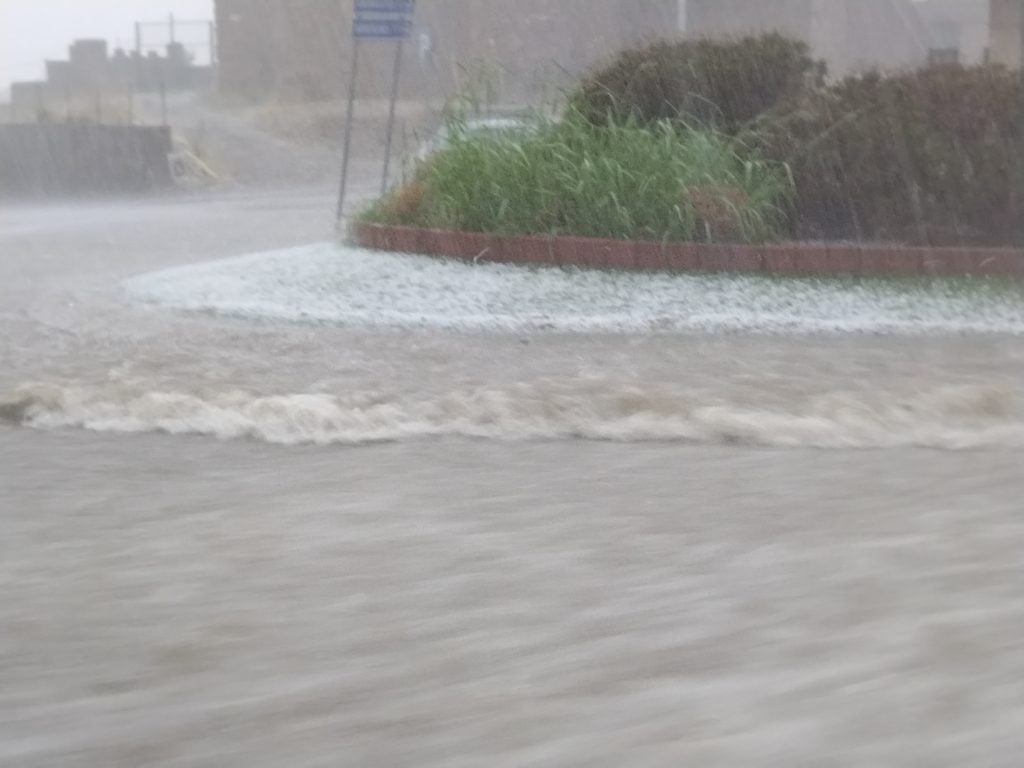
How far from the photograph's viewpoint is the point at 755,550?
4699 millimetres

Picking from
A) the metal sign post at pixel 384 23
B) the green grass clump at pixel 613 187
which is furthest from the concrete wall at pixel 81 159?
the green grass clump at pixel 613 187

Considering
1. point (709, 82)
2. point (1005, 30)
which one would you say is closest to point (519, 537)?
point (709, 82)

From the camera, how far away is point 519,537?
490 centimetres

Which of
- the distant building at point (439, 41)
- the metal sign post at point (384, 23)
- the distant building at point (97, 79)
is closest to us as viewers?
the distant building at point (439, 41)

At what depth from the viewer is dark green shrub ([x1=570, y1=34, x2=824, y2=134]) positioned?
1239 cm

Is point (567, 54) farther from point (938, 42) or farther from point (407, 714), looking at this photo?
point (407, 714)

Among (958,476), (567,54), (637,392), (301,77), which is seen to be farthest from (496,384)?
(301,77)

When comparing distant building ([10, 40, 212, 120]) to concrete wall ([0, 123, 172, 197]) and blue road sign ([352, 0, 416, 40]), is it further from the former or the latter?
blue road sign ([352, 0, 416, 40])

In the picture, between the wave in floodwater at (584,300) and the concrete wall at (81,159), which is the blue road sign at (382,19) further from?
the concrete wall at (81,159)

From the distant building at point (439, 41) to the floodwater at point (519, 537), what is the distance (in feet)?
17.3

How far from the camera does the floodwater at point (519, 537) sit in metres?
3.39

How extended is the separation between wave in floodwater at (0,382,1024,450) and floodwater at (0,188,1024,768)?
0.02m

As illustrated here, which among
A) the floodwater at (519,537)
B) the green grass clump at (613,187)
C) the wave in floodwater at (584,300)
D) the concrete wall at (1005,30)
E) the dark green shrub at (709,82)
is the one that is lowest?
the floodwater at (519,537)

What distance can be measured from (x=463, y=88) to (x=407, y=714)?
10721 mm
